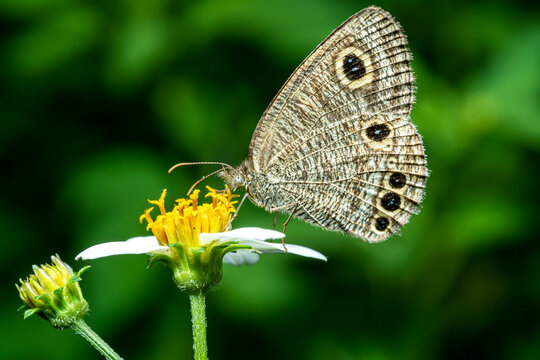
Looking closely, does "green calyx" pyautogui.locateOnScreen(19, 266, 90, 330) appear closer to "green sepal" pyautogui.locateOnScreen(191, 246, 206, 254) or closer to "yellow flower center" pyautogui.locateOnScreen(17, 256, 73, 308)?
Result: "yellow flower center" pyautogui.locateOnScreen(17, 256, 73, 308)

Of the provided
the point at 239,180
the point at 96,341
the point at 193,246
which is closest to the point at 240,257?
the point at 193,246

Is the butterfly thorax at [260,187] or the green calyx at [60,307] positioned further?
the butterfly thorax at [260,187]

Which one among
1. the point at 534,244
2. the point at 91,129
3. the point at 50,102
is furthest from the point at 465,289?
the point at 50,102

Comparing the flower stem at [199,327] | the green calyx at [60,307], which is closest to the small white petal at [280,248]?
the flower stem at [199,327]

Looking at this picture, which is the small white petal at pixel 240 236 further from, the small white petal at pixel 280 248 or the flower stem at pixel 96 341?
the flower stem at pixel 96 341

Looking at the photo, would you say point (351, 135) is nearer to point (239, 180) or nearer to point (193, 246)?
point (239, 180)

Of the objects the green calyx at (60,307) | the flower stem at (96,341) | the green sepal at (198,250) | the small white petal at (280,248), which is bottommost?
the flower stem at (96,341)
